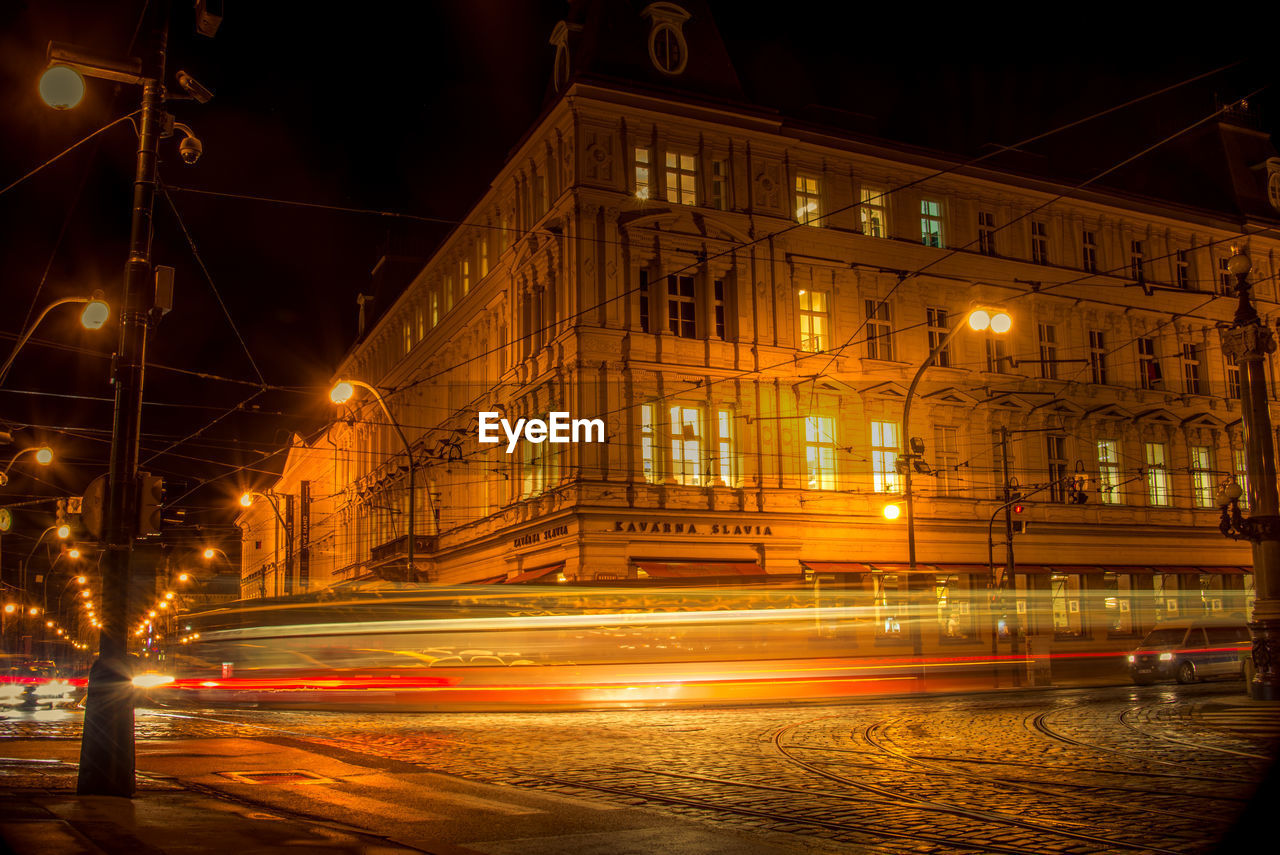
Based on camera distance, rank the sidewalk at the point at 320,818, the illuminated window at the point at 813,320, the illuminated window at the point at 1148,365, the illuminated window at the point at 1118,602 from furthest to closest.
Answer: the illuminated window at the point at 1148,365 < the illuminated window at the point at 1118,602 < the illuminated window at the point at 813,320 < the sidewalk at the point at 320,818

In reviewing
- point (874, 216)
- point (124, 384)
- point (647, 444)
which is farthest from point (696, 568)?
point (124, 384)

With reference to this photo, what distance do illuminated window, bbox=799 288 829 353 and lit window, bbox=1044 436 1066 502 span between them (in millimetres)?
10101

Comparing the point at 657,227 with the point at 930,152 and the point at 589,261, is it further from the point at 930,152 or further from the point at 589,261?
the point at 930,152

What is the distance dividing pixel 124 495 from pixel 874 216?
33172 mm

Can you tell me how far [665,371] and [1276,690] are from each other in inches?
793

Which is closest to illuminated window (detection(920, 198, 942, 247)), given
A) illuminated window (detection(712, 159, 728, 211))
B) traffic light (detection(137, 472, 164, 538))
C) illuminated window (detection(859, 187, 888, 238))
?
illuminated window (detection(859, 187, 888, 238))

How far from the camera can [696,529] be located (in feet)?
116

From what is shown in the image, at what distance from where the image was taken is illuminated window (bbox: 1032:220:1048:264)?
44062 mm

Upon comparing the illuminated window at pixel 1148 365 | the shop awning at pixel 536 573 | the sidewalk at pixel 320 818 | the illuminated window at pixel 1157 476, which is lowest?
the sidewalk at pixel 320 818

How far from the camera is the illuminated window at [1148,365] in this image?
45.0 metres

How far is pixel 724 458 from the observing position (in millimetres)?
36656

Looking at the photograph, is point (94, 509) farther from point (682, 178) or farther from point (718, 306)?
point (682, 178)

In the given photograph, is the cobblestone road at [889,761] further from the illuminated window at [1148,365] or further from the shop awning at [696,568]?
the illuminated window at [1148,365]

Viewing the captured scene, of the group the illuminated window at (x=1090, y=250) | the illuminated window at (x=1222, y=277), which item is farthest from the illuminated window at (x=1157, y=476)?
the illuminated window at (x=1222, y=277)
